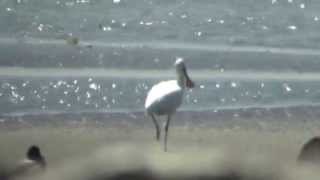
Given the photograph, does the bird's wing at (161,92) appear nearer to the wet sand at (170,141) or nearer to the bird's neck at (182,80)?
the bird's neck at (182,80)

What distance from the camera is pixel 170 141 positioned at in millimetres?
13047

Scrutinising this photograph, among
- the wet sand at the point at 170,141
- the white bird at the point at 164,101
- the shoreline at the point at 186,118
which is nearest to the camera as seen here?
the wet sand at the point at 170,141

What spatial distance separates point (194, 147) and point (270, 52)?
23.8 feet

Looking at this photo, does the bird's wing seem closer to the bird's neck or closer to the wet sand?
the bird's neck

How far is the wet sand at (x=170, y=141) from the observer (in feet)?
31.1

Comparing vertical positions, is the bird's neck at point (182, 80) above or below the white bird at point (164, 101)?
above

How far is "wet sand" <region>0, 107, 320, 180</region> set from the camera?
9.49 meters

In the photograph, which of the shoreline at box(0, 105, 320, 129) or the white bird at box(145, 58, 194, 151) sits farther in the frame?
the shoreline at box(0, 105, 320, 129)

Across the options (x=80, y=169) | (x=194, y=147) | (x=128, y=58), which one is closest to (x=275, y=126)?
(x=194, y=147)

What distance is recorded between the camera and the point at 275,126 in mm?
14242

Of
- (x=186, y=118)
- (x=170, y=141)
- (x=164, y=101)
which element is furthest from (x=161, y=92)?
(x=186, y=118)

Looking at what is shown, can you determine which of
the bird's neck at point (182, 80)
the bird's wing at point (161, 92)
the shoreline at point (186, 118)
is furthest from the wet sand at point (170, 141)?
the bird's neck at point (182, 80)

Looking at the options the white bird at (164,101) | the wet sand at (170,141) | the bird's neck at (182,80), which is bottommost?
the wet sand at (170,141)

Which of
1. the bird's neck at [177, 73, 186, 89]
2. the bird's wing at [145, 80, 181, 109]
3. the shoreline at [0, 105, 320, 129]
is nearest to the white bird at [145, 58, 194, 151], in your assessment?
the bird's wing at [145, 80, 181, 109]
